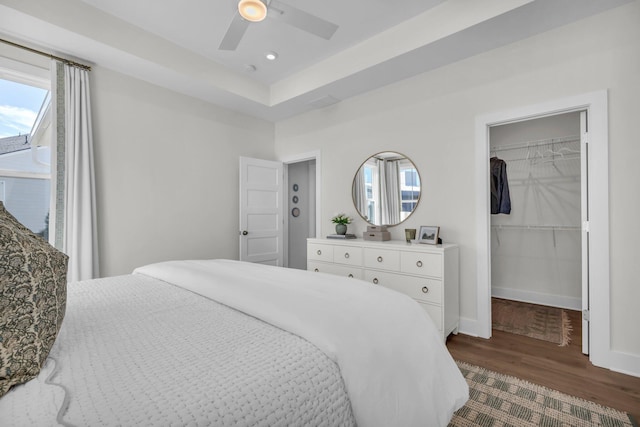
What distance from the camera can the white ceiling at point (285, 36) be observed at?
90.4 inches

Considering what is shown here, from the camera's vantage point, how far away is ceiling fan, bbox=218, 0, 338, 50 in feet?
6.24

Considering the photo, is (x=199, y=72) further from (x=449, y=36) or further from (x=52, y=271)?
(x=52, y=271)

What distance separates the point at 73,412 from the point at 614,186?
3.11 m

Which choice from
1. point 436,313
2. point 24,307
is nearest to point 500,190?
point 436,313

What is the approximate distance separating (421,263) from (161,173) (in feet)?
9.63

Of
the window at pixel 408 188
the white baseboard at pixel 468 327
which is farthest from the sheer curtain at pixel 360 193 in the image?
the white baseboard at pixel 468 327

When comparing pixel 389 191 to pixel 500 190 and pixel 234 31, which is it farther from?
pixel 234 31

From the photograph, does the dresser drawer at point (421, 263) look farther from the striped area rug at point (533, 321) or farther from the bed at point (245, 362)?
the bed at point (245, 362)

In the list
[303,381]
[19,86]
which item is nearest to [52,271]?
[303,381]

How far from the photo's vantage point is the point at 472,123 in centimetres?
282

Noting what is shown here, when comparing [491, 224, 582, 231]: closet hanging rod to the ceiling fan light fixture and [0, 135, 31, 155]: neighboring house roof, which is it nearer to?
the ceiling fan light fixture

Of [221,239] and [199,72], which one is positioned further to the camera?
[221,239]

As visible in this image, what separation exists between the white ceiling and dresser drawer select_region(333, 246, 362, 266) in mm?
1829

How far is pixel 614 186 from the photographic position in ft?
7.06
